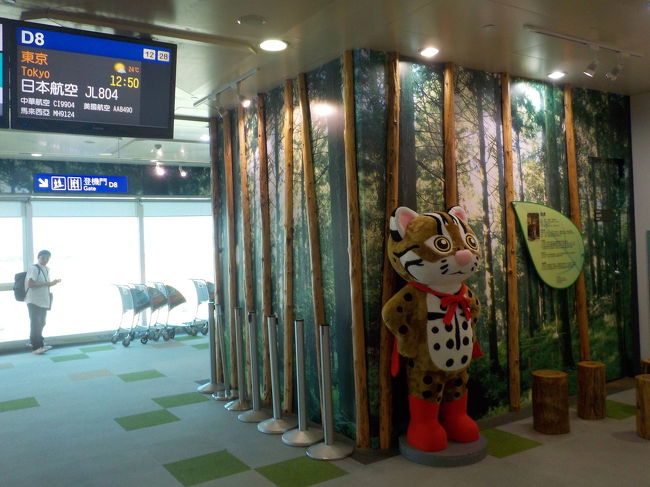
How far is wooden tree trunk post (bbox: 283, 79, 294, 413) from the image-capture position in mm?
5188

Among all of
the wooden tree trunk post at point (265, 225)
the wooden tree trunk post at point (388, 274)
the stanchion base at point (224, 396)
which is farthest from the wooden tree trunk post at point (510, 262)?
the stanchion base at point (224, 396)

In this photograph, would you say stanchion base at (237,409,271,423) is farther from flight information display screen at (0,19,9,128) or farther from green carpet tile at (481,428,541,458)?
flight information display screen at (0,19,9,128)

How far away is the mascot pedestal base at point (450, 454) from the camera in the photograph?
4150 millimetres

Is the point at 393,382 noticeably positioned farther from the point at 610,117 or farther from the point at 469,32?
the point at 610,117

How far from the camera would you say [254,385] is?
211 inches

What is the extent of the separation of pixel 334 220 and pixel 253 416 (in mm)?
1983

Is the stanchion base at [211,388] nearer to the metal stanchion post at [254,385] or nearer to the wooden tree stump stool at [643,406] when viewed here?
the metal stanchion post at [254,385]

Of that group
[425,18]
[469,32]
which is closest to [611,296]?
[469,32]

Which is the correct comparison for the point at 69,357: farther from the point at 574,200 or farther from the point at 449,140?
the point at 574,200

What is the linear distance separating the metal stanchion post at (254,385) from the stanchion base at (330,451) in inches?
36.5

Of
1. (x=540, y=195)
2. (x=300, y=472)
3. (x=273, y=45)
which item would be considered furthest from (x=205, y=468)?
(x=540, y=195)

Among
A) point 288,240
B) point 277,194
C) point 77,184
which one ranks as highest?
point 77,184

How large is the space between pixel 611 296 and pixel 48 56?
5523 mm

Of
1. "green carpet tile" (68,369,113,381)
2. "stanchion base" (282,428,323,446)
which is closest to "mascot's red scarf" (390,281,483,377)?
"stanchion base" (282,428,323,446)
